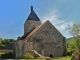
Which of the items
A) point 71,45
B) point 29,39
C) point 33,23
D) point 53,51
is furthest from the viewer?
point 33,23

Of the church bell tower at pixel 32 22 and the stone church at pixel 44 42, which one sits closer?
the stone church at pixel 44 42

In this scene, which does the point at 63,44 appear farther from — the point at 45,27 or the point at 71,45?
the point at 71,45

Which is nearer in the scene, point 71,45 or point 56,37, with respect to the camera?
point 71,45

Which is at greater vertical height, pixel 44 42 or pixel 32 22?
pixel 32 22

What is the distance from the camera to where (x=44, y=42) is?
57.4 m

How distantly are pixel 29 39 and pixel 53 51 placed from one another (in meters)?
7.62

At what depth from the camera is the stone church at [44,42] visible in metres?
55.5

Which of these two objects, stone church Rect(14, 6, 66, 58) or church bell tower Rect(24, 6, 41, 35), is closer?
stone church Rect(14, 6, 66, 58)

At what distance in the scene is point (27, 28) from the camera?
67.8m

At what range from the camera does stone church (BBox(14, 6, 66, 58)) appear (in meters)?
55.5

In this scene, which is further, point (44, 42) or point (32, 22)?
point (32, 22)

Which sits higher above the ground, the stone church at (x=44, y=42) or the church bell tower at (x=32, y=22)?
the church bell tower at (x=32, y=22)

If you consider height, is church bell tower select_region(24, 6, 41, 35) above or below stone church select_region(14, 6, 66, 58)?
above

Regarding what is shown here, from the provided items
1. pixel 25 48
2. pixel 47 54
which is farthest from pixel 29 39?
pixel 47 54
